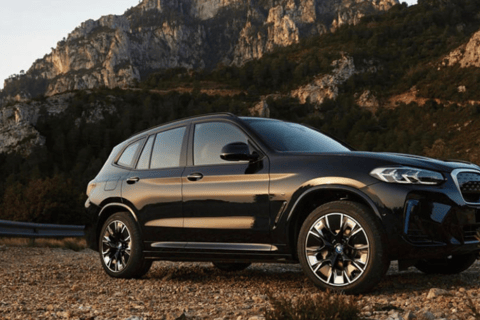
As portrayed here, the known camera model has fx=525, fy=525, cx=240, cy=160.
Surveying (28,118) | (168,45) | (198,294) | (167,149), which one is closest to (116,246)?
(167,149)

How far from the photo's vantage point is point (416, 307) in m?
3.62

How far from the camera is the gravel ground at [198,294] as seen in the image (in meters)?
3.66

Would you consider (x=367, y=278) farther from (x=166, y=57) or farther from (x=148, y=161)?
(x=166, y=57)

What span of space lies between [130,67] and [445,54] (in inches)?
4311

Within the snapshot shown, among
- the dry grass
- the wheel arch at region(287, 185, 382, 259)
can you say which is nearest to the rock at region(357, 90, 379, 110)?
the dry grass

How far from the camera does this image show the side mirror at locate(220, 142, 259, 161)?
4.77 m

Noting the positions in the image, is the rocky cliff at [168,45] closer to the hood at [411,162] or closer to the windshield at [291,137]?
the windshield at [291,137]

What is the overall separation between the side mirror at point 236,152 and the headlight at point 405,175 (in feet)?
3.88

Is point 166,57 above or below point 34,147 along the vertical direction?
above

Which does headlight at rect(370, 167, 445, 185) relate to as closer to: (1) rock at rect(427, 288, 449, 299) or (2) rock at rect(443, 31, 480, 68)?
(1) rock at rect(427, 288, 449, 299)

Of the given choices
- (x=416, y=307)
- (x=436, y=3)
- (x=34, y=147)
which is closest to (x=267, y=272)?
(x=416, y=307)

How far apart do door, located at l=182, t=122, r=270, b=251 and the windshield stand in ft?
0.65

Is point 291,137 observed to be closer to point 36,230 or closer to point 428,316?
point 428,316

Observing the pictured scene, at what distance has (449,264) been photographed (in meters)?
5.44
